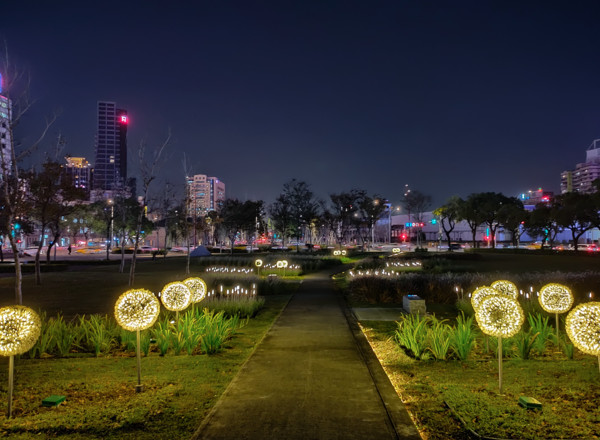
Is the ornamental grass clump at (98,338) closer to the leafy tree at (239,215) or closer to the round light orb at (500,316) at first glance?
the round light orb at (500,316)

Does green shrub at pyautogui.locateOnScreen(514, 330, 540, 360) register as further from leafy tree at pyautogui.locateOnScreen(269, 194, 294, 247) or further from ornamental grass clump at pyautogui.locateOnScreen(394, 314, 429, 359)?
leafy tree at pyautogui.locateOnScreen(269, 194, 294, 247)

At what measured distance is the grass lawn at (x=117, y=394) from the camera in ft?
16.4

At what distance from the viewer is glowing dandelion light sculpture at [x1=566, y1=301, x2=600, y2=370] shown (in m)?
5.82

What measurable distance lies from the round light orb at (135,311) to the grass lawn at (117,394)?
952 millimetres

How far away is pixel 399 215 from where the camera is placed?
437 ft

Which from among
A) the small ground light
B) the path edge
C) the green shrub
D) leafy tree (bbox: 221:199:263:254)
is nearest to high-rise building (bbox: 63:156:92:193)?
the path edge

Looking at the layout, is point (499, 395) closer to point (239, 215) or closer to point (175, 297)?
point (175, 297)

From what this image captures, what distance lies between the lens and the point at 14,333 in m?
5.43

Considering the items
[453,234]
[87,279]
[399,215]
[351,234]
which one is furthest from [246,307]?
[399,215]

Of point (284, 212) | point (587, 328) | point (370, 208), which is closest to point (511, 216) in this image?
point (370, 208)

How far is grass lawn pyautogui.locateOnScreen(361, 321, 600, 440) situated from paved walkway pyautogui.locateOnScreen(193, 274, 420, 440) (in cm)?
38

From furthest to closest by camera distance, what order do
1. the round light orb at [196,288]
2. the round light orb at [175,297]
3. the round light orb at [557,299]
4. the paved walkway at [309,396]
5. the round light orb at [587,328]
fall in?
1. the round light orb at [196,288]
2. the round light orb at [175,297]
3. the round light orb at [557,299]
4. the round light orb at [587,328]
5. the paved walkway at [309,396]

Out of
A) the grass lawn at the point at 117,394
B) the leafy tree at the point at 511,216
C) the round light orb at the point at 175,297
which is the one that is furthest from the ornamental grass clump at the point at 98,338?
the leafy tree at the point at 511,216

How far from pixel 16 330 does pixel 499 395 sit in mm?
6661
